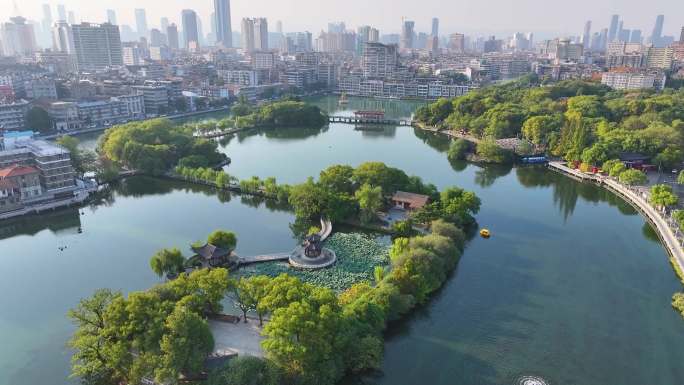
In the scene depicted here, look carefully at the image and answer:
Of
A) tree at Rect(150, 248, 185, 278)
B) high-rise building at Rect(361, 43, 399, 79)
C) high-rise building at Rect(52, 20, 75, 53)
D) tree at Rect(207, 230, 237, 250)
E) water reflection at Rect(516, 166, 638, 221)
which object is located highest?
high-rise building at Rect(52, 20, 75, 53)

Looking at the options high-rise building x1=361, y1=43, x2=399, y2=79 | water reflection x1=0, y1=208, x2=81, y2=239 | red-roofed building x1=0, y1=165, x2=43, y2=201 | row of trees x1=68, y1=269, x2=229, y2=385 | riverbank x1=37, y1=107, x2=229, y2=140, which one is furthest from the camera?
high-rise building x1=361, y1=43, x2=399, y2=79

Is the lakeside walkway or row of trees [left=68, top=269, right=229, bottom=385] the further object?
the lakeside walkway

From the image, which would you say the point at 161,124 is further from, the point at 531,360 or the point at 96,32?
the point at 96,32

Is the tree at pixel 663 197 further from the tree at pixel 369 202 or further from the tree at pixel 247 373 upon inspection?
the tree at pixel 247 373

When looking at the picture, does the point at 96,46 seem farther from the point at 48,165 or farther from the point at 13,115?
the point at 48,165

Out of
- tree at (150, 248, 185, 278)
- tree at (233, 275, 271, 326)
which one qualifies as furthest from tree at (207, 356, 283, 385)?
tree at (150, 248, 185, 278)

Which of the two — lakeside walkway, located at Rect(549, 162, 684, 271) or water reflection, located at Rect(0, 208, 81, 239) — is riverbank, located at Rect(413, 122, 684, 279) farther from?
water reflection, located at Rect(0, 208, 81, 239)
